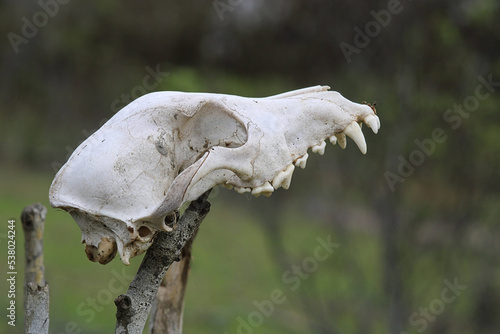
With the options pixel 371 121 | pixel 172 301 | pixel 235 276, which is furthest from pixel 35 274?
pixel 235 276

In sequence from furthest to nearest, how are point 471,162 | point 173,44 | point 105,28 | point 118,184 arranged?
point 105,28
point 173,44
point 471,162
point 118,184

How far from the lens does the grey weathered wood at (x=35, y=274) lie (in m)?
0.84

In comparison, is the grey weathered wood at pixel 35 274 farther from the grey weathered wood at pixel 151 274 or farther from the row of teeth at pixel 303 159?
the row of teeth at pixel 303 159

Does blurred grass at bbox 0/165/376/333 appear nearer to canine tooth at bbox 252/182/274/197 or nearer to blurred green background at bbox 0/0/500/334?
blurred green background at bbox 0/0/500/334

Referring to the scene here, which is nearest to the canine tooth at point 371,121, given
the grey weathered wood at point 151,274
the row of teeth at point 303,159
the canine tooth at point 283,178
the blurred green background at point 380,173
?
the row of teeth at point 303,159

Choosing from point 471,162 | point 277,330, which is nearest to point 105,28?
point 277,330

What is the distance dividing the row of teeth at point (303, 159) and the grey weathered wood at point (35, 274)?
32 centimetres

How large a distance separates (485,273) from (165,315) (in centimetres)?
212

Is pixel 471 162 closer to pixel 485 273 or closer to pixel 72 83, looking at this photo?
pixel 485 273

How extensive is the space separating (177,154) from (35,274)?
1.20ft

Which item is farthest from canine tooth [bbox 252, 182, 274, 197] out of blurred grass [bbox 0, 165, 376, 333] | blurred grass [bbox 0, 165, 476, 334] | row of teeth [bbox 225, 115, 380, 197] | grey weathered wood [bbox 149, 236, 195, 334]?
blurred grass [bbox 0, 165, 376, 333]

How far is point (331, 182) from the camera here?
284cm

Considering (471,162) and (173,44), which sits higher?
(173,44)

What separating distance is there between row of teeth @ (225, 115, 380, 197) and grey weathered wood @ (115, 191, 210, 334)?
0.26 ft
